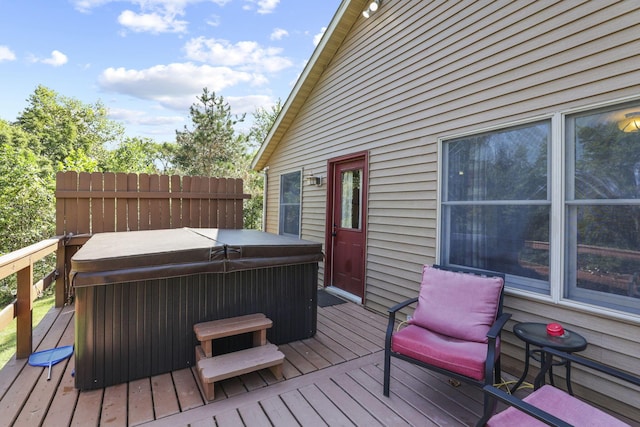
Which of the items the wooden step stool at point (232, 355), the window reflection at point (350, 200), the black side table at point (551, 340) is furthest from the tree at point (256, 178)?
the black side table at point (551, 340)

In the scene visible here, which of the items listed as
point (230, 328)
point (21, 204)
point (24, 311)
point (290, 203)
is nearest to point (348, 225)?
point (290, 203)

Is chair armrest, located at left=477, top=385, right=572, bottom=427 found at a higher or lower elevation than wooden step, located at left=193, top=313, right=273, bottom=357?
higher

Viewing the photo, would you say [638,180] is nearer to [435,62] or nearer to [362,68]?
[435,62]

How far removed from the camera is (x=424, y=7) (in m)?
3.58

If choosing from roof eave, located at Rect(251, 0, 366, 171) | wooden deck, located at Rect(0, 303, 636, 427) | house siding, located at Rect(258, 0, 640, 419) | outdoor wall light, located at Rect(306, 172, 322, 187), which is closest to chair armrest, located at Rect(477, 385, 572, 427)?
wooden deck, located at Rect(0, 303, 636, 427)

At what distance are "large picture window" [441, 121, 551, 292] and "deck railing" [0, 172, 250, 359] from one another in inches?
141

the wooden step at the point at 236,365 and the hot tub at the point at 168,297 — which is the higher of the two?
the hot tub at the point at 168,297

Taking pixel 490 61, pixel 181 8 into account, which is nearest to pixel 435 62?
pixel 490 61

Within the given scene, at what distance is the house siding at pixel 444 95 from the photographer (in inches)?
84.2

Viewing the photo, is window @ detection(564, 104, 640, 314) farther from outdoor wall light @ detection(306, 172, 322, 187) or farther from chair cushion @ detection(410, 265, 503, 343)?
outdoor wall light @ detection(306, 172, 322, 187)

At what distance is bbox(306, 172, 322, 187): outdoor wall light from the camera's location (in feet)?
18.0

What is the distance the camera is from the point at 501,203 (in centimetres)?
275

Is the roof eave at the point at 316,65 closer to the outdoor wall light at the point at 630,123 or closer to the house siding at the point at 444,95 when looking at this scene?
the house siding at the point at 444,95

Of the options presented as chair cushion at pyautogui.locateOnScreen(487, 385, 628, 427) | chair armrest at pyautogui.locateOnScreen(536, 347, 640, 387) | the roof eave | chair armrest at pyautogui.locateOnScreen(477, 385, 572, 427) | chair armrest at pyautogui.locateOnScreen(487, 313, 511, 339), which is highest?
the roof eave
